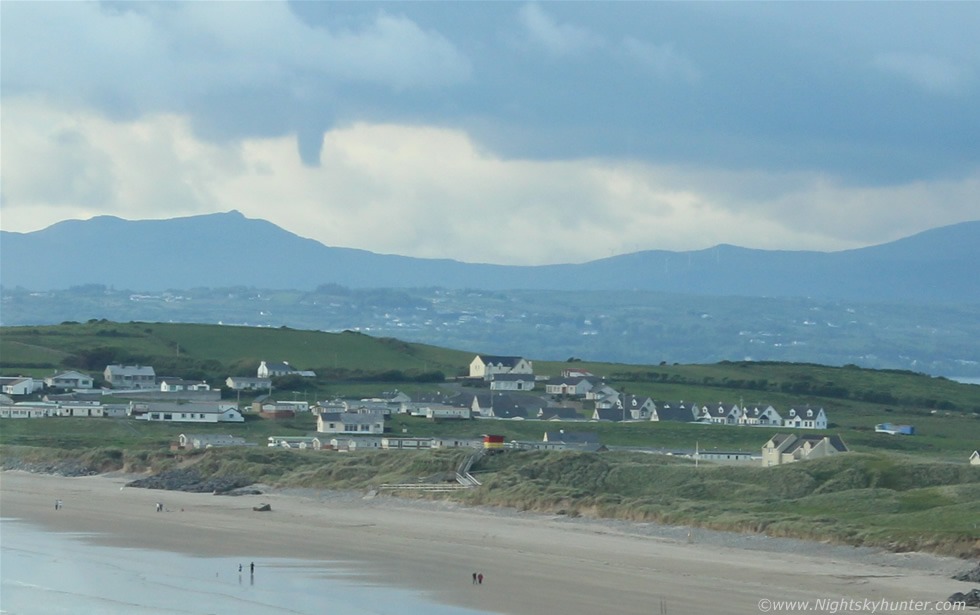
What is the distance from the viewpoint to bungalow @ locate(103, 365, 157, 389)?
11981 centimetres

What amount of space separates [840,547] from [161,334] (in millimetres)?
119027

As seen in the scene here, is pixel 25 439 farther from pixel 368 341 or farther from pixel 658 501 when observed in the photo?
pixel 368 341

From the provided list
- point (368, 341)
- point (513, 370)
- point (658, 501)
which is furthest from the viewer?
point (368, 341)

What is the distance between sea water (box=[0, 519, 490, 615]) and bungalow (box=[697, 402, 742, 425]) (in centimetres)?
7037

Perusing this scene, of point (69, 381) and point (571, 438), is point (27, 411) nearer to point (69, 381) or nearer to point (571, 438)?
point (69, 381)

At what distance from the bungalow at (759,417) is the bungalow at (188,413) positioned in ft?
134

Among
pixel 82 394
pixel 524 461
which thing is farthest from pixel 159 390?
pixel 524 461

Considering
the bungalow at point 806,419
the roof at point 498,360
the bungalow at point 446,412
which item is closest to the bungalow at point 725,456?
the bungalow at point 806,419

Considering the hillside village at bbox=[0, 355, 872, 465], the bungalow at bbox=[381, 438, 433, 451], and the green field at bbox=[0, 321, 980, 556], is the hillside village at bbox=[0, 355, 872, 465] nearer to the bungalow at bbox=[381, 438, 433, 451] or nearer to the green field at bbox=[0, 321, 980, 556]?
the bungalow at bbox=[381, 438, 433, 451]

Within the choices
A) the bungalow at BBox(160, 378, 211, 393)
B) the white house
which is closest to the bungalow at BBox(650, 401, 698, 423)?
the white house

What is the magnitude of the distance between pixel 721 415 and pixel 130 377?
52.7m

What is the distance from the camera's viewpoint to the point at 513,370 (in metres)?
143

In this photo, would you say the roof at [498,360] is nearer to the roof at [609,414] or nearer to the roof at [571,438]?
the roof at [609,414]

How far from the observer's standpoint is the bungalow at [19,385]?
10949 centimetres
